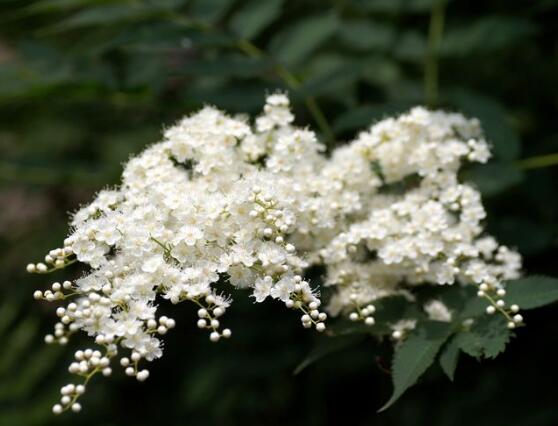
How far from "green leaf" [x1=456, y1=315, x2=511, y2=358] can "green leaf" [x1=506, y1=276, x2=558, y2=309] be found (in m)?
0.10

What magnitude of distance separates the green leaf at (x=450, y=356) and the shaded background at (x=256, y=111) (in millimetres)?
528

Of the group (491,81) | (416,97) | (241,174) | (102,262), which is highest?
(491,81)

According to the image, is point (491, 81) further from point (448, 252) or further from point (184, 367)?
point (184, 367)

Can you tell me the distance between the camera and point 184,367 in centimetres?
536

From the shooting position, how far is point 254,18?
435 centimetres

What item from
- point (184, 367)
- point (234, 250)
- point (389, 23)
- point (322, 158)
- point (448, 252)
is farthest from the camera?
point (184, 367)

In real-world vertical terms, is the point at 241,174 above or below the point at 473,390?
above

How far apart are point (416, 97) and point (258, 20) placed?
36.6 inches

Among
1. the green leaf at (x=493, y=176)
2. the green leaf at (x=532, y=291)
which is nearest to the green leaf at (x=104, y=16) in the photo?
the green leaf at (x=493, y=176)

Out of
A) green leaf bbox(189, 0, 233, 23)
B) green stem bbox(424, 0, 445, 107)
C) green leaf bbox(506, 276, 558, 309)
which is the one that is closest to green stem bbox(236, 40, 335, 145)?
green leaf bbox(189, 0, 233, 23)

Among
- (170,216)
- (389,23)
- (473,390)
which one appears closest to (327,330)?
(170,216)

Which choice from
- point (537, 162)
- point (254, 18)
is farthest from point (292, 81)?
point (537, 162)

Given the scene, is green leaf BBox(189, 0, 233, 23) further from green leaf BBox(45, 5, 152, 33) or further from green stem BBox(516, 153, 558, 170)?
green stem BBox(516, 153, 558, 170)

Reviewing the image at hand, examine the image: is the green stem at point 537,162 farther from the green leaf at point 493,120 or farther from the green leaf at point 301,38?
the green leaf at point 301,38
